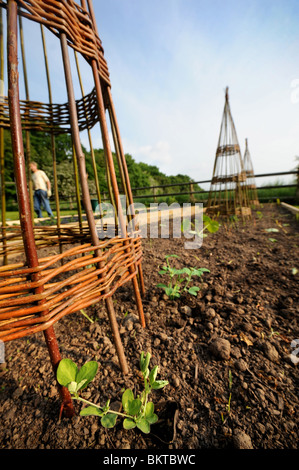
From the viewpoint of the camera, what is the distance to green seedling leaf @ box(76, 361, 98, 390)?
0.45m

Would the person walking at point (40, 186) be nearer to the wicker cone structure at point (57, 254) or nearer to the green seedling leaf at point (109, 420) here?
the wicker cone structure at point (57, 254)

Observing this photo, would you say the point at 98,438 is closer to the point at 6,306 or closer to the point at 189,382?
the point at 189,382

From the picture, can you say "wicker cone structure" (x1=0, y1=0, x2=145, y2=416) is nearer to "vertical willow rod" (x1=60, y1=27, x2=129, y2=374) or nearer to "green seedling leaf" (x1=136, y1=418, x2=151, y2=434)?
"vertical willow rod" (x1=60, y1=27, x2=129, y2=374)

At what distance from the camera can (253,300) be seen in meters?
1.02

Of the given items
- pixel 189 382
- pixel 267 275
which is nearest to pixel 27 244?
pixel 189 382

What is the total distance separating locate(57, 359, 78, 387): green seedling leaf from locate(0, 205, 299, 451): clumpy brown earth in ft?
0.65

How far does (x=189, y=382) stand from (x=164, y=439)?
176 mm

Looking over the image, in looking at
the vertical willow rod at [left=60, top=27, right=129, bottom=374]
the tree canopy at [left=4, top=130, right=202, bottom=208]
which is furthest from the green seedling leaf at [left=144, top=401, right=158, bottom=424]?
the tree canopy at [left=4, top=130, right=202, bottom=208]

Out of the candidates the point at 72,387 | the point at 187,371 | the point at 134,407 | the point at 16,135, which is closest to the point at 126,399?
the point at 134,407

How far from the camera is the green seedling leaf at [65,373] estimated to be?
44 centimetres

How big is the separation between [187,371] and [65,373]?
439 millimetres

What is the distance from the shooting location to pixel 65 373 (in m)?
0.44

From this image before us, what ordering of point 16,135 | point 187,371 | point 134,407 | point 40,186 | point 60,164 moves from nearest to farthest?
point 16,135 < point 134,407 < point 187,371 < point 40,186 < point 60,164

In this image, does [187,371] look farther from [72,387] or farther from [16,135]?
[16,135]
